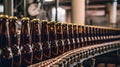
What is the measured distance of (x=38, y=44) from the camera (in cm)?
328

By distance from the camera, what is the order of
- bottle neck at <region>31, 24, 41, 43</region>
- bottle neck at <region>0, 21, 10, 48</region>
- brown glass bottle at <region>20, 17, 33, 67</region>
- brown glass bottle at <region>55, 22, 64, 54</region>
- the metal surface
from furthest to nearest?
brown glass bottle at <region>55, 22, 64, 54</region>
the metal surface
bottle neck at <region>31, 24, 41, 43</region>
brown glass bottle at <region>20, 17, 33, 67</region>
bottle neck at <region>0, 21, 10, 48</region>

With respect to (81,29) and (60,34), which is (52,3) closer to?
(81,29)

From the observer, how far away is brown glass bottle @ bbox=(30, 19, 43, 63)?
3.20m

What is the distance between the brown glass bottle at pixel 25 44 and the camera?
289 centimetres

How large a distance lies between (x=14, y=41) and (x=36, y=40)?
0.66 meters

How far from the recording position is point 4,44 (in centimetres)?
249

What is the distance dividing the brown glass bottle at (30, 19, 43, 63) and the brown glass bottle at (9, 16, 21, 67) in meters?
0.48

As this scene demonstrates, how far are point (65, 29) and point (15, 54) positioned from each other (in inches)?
84.8

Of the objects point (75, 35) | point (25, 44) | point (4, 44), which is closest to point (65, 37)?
point (75, 35)

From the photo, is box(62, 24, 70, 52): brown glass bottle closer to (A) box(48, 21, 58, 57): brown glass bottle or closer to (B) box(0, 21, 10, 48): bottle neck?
(A) box(48, 21, 58, 57): brown glass bottle

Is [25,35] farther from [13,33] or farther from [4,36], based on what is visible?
[4,36]

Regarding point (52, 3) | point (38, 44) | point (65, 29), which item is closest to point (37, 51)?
point (38, 44)

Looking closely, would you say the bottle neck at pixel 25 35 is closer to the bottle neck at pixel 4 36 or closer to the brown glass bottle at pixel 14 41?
the brown glass bottle at pixel 14 41

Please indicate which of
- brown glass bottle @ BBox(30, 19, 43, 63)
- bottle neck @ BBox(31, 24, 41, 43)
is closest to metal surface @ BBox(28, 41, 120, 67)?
brown glass bottle @ BBox(30, 19, 43, 63)
